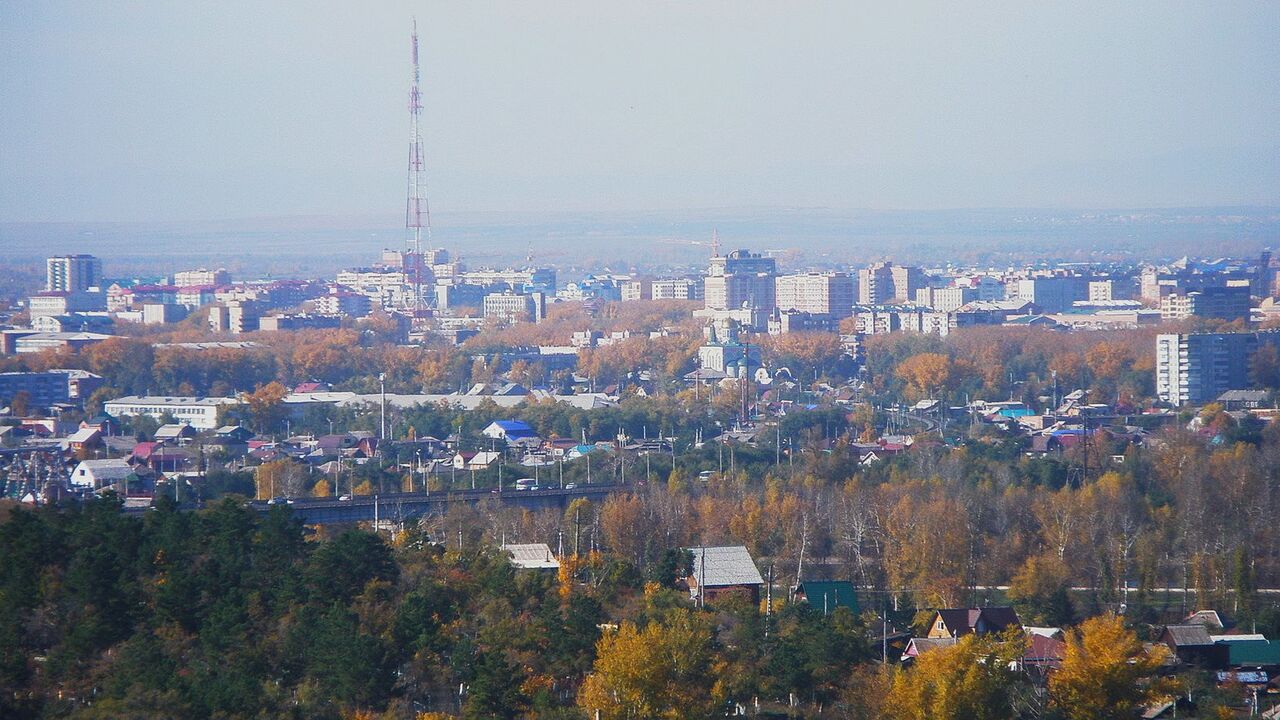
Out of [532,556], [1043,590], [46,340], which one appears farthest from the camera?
[46,340]

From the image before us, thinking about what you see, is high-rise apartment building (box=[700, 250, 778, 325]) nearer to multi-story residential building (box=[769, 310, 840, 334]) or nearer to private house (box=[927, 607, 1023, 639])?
multi-story residential building (box=[769, 310, 840, 334])

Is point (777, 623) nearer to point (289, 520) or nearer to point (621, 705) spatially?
point (621, 705)

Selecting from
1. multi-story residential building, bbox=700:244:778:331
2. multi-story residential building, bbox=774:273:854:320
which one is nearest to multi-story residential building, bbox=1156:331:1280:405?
multi-story residential building, bbox=700:244:778:331

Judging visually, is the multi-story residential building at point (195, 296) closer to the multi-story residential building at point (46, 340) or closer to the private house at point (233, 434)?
the multi-story residential building at point (46, 340)

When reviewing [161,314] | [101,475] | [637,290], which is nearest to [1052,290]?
[637,290]

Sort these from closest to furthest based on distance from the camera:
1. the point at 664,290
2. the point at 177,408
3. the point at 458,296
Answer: the point at 177,408 < the point at 458,296 < the point at 664,290

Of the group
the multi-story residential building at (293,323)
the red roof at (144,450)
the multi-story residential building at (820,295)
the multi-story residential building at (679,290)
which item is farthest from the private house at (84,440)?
the multi-story residential building at (679,290)

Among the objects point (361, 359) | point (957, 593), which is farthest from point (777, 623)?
point (361, 359)

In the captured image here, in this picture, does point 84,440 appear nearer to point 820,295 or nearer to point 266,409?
point 266,409

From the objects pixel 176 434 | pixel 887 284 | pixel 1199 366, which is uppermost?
pixel 887 284
